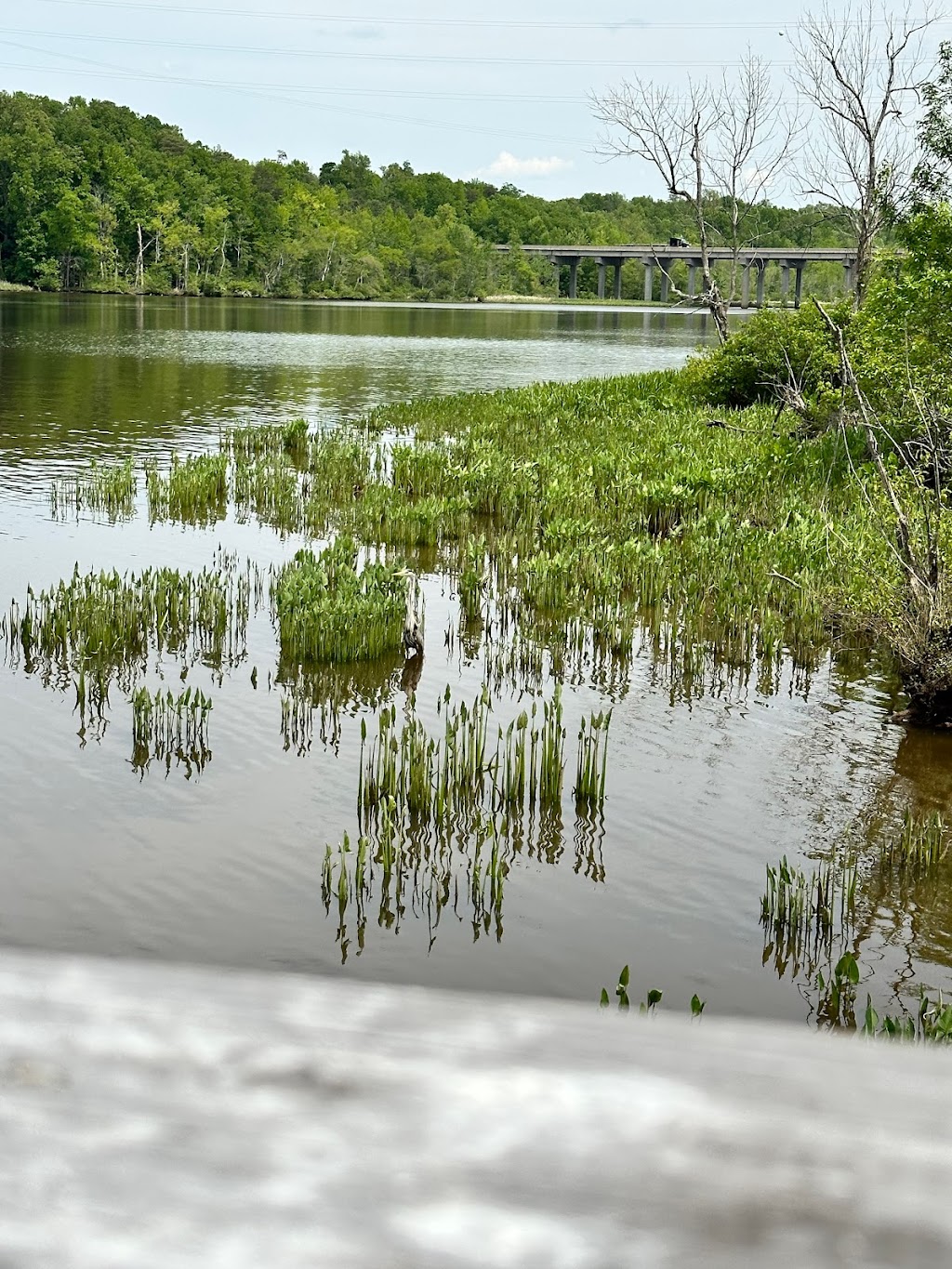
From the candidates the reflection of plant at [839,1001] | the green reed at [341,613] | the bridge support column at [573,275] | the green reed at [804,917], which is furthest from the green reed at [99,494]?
the bridge support column at [573,275]

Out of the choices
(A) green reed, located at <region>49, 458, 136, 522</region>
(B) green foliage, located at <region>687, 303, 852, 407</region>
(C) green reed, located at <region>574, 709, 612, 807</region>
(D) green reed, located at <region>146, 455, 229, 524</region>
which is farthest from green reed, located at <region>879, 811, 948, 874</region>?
(B) green foliage, located at <region>687, 303, 852, 407</region>

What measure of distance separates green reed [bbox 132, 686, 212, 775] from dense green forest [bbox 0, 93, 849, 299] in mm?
100677

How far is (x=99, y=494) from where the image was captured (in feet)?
63.1

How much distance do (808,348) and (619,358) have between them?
3052cm

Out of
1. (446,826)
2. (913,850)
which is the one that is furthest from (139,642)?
(913,850)

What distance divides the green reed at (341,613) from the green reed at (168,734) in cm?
209

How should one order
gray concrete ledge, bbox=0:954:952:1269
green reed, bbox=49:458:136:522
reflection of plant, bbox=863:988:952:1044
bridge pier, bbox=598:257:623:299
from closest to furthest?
1. gray concrete ledge, bbox=0:954:952:1269
2. reflection of plant, bbox=863:988:952:1044
3. green reed, bbox=49:458:136:522
4. bridge pier, bbox=598:257:623:299

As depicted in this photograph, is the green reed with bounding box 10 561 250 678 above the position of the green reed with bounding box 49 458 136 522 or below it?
below

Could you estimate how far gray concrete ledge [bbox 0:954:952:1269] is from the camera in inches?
23.0

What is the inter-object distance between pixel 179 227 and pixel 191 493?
123901 mm

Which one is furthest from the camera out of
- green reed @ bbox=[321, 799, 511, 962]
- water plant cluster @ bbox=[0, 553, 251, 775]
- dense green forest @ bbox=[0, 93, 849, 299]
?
dense green forest @ bbox=[0, 93, 849, 299]

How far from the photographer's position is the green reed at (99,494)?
18.5 metres

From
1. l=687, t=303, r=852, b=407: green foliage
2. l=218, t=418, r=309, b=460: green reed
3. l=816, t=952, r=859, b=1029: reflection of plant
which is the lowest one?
l=816, t=952, r=859, b=1029: reflection of plant

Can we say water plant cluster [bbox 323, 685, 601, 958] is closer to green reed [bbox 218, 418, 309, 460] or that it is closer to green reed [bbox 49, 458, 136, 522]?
green reed [bbox 49, 458, 136, 522]
